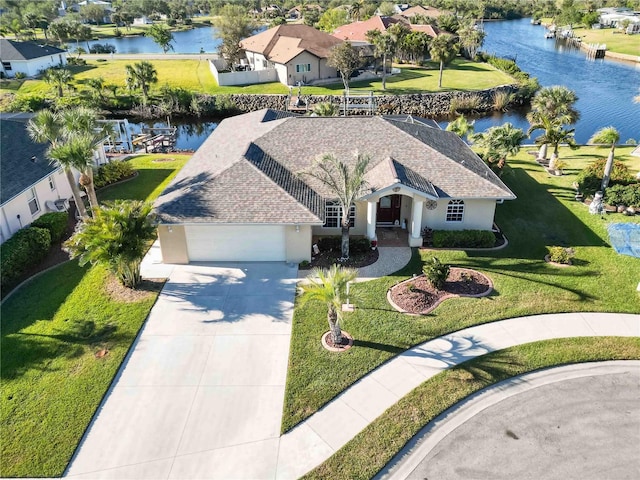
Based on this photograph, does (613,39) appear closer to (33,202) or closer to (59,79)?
(59,79)

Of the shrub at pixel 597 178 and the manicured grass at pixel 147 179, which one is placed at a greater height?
the shrub at pixel 597 178

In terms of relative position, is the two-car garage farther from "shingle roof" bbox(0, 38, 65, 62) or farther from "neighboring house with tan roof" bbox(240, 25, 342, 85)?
"shingle roof" bbox(0, 38, 65, 62)

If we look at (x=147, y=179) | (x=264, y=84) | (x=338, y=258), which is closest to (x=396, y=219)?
(x=338, y=258)

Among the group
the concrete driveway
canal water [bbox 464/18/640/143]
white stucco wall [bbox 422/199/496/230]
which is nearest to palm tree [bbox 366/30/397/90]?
canal water [bbox 464/18/640/143]

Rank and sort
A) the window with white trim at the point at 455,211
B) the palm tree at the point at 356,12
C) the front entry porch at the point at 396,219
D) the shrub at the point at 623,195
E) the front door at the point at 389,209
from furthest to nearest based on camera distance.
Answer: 1. the palm tree at the point at 356,12
2. the shrub at the point at 623,195
3. the front door at the point at 389,209
4. the window with white trim at the point at 455,211
5. the front entry porch at the point at 396,219

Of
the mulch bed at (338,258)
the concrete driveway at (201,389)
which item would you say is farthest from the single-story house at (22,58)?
the mulch bed at (338,258)

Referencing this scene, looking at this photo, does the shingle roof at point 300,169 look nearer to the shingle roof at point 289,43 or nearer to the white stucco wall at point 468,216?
the white stucco wall at point 468,216
